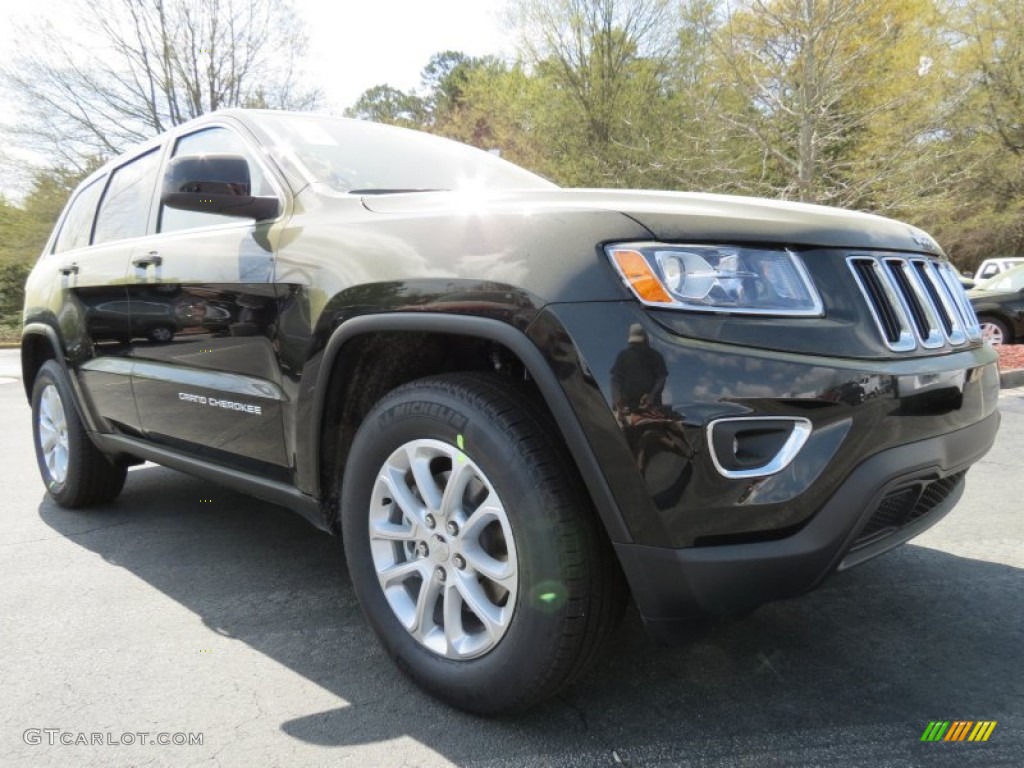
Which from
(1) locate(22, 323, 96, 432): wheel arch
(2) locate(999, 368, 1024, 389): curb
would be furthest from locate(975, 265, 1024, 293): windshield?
(1) locate(22, 323, 96, 432): wheel arch

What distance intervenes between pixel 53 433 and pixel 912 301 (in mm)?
4046

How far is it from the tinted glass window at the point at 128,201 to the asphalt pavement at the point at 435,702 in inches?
58.4

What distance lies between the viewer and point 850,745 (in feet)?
5.71

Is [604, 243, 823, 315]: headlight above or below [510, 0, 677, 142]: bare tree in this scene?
below

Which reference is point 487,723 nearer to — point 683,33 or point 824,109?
point 824,109

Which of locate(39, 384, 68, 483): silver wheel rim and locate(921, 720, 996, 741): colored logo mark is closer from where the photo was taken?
locate(921, 720, 996, 741): colored logo mark

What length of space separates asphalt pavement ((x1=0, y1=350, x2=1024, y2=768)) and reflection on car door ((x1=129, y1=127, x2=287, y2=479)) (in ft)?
1.78

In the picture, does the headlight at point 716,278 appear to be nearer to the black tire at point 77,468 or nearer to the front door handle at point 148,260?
the front door handle at point 148,260

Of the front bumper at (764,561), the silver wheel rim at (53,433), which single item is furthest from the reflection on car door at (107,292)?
the front bumper at (764,561)

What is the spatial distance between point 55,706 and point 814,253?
225 centimetres

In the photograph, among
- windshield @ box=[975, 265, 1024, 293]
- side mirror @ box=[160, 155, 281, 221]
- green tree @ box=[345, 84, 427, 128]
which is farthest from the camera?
green tree @ box=[345, 84, 427, 128]

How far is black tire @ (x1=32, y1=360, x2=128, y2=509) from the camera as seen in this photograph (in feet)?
12.2

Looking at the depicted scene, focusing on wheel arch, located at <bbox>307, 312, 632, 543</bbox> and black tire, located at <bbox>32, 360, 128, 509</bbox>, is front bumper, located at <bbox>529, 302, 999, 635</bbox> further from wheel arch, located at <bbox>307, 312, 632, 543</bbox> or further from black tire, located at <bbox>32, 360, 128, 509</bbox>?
black tire, located at <bbox>32, 360, 128, 509</bbox>

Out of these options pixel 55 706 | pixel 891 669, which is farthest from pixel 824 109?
pixel 55 706
